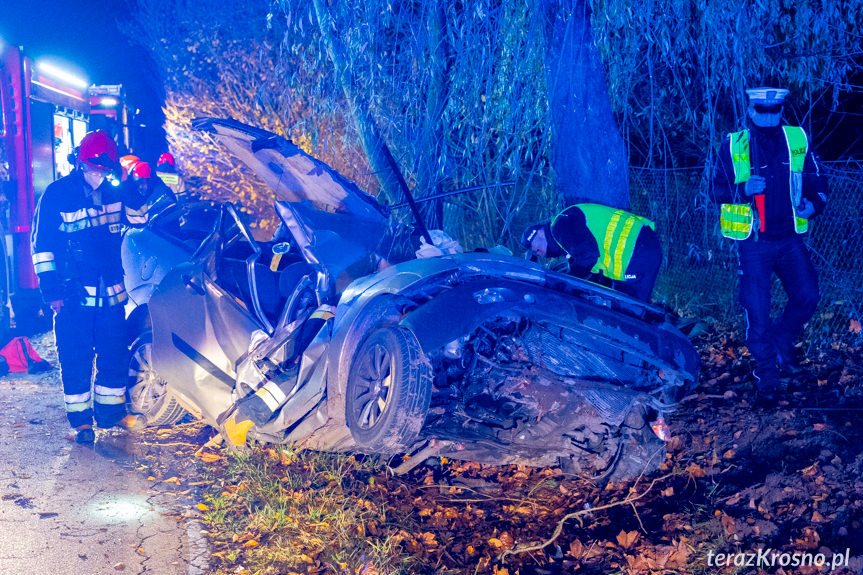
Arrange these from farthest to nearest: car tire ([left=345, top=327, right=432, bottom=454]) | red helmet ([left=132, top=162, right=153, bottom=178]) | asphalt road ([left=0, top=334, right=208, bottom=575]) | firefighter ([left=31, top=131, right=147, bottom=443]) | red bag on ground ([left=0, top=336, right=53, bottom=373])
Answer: red bag on ground ([left=0, top=336, right=53, bottom=373])
red helmet ([left=132, top=162, right=153, bottom=178])
firefighter ([left=31, top=131, right=147, bottom=443])
asphalt road ([left=0, top=334, right=208, bottom=575])
car tire ([left=345, top=327, right=432, bottom=454])

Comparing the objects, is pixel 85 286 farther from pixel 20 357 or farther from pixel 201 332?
pixel 20 357

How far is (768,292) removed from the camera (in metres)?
4.23

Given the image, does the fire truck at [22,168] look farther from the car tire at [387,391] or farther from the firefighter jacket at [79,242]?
the car tire at [387,391]

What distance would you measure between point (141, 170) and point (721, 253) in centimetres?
542

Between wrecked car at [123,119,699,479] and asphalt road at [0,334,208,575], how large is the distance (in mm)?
651

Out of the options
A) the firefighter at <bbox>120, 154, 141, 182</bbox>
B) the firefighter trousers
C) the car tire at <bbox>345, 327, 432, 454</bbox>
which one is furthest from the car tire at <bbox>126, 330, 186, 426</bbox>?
the car tire at <bbox>345, 327, 432, 454</bbox>

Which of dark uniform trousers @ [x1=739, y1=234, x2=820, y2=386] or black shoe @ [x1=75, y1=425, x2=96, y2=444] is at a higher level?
dark uniform trousers @ [x1=739, y1=234, x2=820, y2=386]

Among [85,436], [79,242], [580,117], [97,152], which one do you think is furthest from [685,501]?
[97,152]

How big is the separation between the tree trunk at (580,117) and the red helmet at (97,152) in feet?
11.5

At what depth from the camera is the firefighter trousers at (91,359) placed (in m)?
4.81

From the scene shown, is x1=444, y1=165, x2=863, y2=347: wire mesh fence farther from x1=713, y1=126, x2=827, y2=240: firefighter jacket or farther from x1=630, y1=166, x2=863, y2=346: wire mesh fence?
x1=713, y1=126, x2=827, y2=240: firefighter jacket

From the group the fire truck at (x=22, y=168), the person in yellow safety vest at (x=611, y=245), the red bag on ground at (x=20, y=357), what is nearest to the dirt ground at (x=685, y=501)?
the person in yellow safety vest at (x=611, y=245)

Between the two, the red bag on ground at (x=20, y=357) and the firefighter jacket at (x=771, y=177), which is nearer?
the firefighter jacket at (x=771, y=177)

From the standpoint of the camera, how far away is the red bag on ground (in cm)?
644
